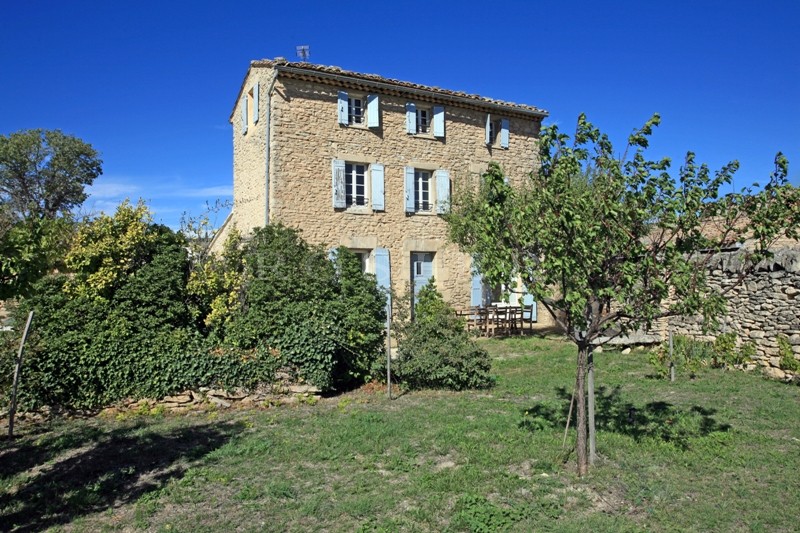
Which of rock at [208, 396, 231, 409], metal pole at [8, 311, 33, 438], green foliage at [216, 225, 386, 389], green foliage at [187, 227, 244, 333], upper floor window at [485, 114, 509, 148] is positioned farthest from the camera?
upper floor window at [485, 114, 509, 148]

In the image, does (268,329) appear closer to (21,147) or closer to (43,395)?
(43,395)

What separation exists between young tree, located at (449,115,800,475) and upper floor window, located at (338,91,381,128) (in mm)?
10964

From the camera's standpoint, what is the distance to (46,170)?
30875 millimetres

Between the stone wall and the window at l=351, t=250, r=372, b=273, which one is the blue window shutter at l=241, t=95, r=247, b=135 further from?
the stone wall

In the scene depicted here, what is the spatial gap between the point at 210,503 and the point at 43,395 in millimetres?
4451

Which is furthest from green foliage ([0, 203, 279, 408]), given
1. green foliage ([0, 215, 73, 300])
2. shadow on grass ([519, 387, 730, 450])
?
shadow on grass ([519, 387, 730, 450])

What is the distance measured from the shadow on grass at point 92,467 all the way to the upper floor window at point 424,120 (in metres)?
11.5

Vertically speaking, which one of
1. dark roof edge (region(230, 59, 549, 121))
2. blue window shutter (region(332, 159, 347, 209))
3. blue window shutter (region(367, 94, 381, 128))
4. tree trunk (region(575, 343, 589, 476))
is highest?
dark roof edge (region(230, 59, 549, 121))

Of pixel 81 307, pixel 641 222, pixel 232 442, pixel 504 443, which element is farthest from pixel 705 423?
pixel 81 307

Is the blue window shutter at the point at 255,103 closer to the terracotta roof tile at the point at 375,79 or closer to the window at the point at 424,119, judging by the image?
the terracotta roof tile at the point at 375,79

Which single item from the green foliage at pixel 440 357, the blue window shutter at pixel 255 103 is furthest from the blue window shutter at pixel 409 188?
the green foliage at pixel 440 357

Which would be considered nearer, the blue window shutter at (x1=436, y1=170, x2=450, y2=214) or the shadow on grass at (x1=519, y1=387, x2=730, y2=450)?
the shadow on grass at (x1=519, y1=387, x2=730, y2=450)

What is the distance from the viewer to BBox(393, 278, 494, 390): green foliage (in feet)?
30.5

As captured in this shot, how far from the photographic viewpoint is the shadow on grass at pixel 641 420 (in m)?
6.43
